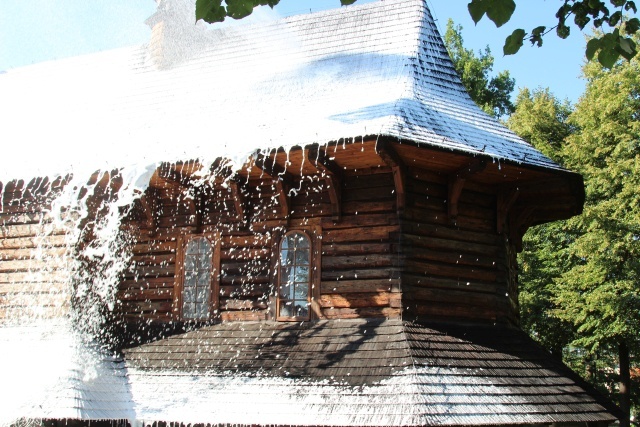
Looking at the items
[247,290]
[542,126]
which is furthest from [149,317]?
[542,126]

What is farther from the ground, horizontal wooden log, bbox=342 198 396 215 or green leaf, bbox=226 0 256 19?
green leaf, bbox=226 0 256 19

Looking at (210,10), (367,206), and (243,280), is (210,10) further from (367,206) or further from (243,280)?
(243,280)

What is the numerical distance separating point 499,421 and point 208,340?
13.1 feet

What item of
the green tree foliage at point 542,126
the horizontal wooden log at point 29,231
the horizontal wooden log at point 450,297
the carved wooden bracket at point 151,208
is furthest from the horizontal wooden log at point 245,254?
the green tree foliage at point 542,126

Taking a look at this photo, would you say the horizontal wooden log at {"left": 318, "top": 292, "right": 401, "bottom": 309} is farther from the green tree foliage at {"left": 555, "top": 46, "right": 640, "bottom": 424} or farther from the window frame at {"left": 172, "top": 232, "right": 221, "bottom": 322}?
the green tree foliage at {"left": 555, "top": 46, "right": 640, "bottom": 424}

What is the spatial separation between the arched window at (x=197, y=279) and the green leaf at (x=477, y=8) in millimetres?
6828

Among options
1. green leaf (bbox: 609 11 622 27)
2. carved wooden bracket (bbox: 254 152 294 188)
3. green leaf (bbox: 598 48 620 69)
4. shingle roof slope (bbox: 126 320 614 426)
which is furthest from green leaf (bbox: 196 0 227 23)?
shingle roof slope (bbox: 126 320 614 426)

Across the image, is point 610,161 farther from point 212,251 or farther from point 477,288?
point 212,251

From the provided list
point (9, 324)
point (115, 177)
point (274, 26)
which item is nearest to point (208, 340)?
point (115, 177)

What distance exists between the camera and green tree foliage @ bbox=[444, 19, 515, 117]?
83.8ft

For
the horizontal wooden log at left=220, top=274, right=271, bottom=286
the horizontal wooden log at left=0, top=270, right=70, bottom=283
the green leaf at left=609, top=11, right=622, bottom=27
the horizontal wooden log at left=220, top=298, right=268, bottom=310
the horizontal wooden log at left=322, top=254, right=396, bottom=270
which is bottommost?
the horizontal wooden log at left=220, top=298, right=268, bottom=310

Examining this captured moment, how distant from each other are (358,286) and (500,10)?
5515mm

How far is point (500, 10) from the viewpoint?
13.5 feet

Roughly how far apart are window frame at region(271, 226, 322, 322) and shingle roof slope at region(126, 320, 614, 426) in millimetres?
168
